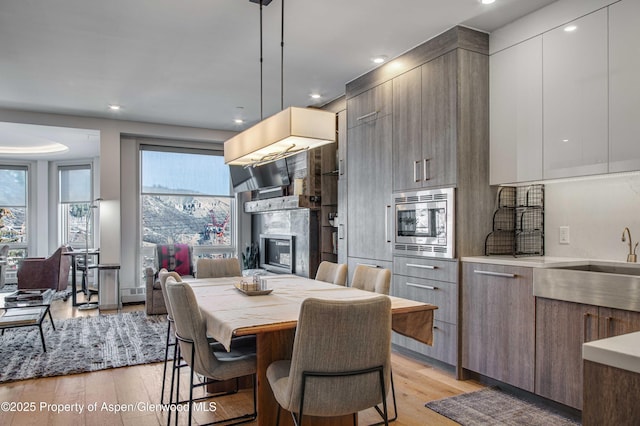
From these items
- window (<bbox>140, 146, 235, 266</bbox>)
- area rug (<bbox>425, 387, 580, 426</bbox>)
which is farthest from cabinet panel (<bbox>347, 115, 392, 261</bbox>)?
window (<bbox>140, 146, 235, 266</bbox>)

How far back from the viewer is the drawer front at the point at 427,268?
3.30m

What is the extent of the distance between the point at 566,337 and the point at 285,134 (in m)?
2.05

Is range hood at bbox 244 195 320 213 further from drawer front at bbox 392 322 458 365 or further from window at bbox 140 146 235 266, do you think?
drawer front at bbox 392 322 458 365

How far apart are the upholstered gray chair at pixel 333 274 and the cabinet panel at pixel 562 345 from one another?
134 cm

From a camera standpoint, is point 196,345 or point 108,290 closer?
point 196,345

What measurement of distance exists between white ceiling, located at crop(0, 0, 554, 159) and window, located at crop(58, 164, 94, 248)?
3254 mm

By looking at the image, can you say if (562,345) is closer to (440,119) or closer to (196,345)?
(440,119)

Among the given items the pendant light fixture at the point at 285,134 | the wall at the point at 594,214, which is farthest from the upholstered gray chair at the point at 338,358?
the wall at the point at 594,214

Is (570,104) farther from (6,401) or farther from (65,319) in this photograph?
(65,319)

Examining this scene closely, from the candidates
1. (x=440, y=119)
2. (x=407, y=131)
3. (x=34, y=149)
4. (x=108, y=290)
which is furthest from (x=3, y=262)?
(x=440, y=119)

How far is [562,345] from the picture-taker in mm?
2574

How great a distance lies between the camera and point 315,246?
525cm

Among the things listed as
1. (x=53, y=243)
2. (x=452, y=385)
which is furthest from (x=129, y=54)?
(x=53, y=243)

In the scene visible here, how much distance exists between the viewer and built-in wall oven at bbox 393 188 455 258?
130 inches
